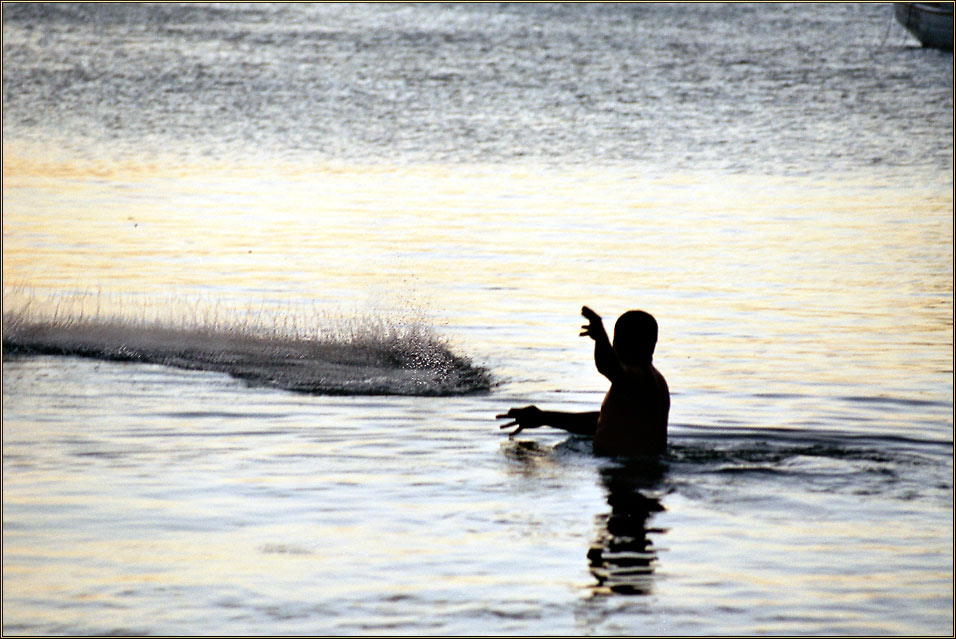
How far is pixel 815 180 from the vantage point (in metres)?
31.5

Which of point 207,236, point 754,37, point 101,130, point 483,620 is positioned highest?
point 754,37

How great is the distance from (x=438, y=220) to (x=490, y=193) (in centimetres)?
384

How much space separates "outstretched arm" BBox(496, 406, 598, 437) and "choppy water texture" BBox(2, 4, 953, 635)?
0.46 feet

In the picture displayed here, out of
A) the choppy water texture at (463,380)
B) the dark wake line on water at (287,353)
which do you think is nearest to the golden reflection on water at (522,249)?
the choppy water texture at (463,380)

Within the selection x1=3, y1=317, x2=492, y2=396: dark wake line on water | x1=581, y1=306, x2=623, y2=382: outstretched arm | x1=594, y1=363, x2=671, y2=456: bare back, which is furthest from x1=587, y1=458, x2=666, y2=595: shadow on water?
x1=3, y1=317, x2=492, y2=396: dark wake line on water

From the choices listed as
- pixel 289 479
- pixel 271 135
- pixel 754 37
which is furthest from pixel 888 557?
pixel 754 37

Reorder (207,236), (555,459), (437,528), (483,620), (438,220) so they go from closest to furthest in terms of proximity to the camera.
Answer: (483,620) → (437,528) → (555,459) → (207,236) → (438,220)

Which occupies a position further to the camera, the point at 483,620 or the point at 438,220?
the point at 438,220

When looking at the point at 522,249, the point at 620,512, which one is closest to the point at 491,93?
the point at 522,249

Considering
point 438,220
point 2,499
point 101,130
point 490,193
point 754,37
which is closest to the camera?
point 2,499

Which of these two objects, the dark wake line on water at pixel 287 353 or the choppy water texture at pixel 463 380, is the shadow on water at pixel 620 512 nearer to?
the choppy water texture at pixel 463 380

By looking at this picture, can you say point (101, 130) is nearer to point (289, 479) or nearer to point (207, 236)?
point (207, 236)

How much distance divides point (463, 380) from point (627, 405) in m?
3.79

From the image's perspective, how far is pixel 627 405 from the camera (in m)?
10.1
